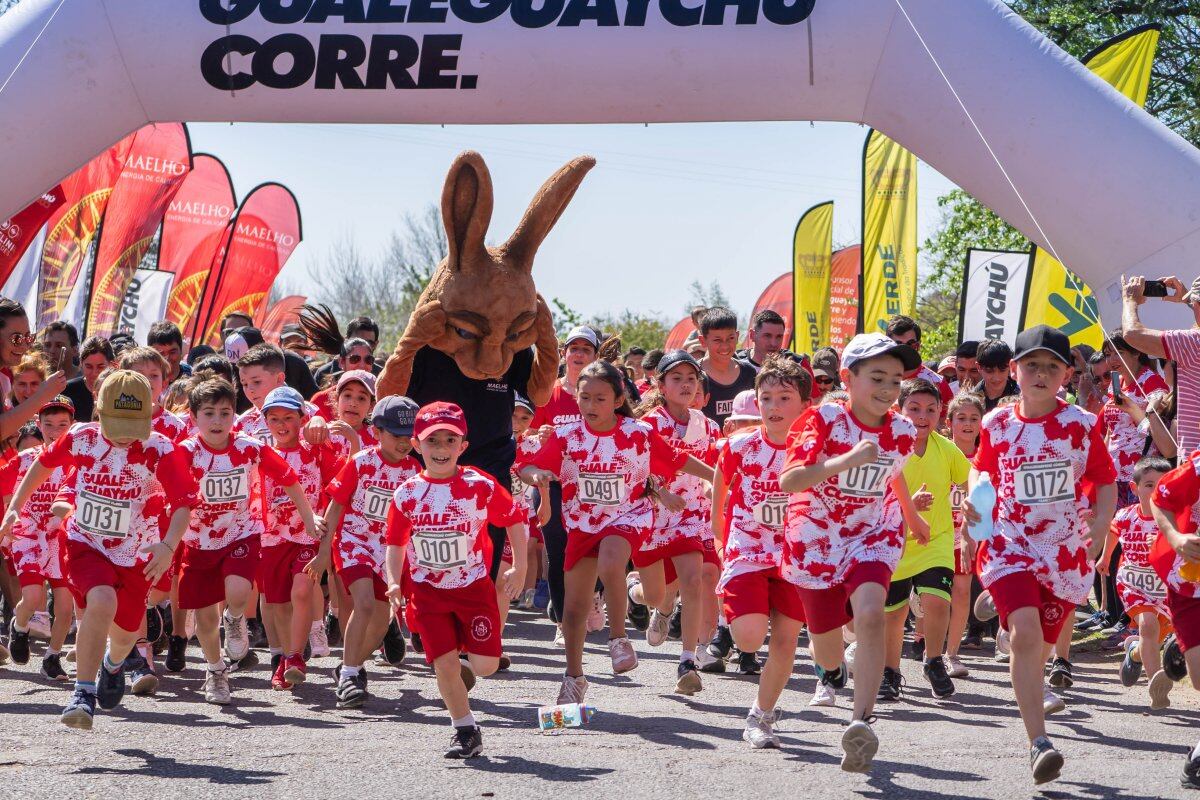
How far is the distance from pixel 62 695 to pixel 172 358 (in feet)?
11.0

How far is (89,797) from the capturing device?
18.2ft

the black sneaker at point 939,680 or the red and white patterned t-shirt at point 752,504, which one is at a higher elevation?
the red and white patterned t-shirt at point 752,504

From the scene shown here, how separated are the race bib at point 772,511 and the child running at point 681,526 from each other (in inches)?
25.1

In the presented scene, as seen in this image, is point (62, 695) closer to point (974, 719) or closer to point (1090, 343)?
point (974, 719)

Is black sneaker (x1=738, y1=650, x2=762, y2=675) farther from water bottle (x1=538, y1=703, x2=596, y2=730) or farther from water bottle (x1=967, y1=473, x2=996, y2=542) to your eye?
water bottle (x1=967, y1=473, x2=996, y2=542)

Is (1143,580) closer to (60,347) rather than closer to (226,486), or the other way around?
(226,486)

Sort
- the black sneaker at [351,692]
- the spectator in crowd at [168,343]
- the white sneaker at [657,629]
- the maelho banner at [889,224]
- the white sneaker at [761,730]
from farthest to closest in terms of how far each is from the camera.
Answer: the maelho banner at [889,224] < the spectator in crowd at [168,343] < the white sneaker at [657,629] < the black sneaker at [351,692] < the white sneaker at [761,730]

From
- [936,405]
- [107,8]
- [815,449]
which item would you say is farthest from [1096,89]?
[107,8]

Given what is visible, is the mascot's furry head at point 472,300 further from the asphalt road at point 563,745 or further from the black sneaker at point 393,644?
the asphalt road at point 563,745

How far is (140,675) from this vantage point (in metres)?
8.26

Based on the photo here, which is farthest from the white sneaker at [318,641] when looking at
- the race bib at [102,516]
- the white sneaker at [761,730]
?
the white sneaker at [761,730]

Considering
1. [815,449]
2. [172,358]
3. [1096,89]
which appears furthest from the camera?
[172,358]

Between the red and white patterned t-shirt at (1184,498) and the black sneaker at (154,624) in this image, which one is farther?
the black sneaker at (154,624)

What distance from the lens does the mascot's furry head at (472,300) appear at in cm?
880
